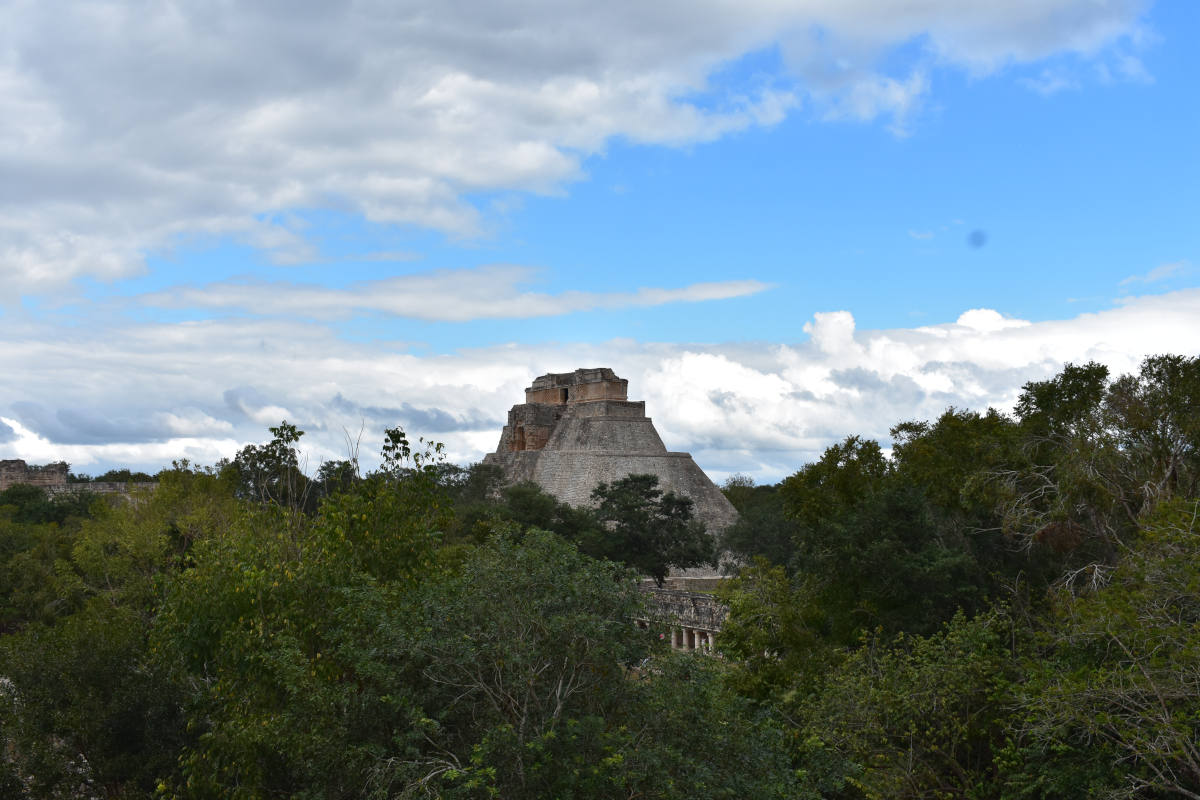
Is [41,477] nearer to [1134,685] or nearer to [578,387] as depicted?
[578,387]

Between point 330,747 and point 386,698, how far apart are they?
577 mm

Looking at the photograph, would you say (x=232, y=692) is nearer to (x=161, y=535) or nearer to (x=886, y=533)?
(x=886, y=533)

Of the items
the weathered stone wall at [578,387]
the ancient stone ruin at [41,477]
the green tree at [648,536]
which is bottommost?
the green tree at [648,536]

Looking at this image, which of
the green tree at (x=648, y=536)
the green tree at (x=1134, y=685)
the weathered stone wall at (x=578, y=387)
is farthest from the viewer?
the weathered stone wall at (x=578, y=387)

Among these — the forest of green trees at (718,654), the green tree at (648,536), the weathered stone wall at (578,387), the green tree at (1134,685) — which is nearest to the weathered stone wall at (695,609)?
the forest of green trees at (718,654)

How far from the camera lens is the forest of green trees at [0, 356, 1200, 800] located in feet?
23.5

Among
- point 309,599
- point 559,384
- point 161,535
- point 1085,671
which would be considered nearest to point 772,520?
point 559,384

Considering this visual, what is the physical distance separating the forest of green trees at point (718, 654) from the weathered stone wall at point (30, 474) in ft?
159

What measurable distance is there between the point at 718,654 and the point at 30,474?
1976 inches

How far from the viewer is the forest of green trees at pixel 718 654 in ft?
23.5

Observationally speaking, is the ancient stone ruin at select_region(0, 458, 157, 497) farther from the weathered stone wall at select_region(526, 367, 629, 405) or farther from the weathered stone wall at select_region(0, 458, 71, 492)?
the weathered stone wall at select_region(526, 367, 629, 405)

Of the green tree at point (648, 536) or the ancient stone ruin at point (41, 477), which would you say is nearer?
the green tree at point (648, 536)

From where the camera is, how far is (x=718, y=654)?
16844 mm

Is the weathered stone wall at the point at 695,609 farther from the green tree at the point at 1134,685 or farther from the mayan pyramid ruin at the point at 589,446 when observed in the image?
the mayan pyramid ruin at the point at 589,446
